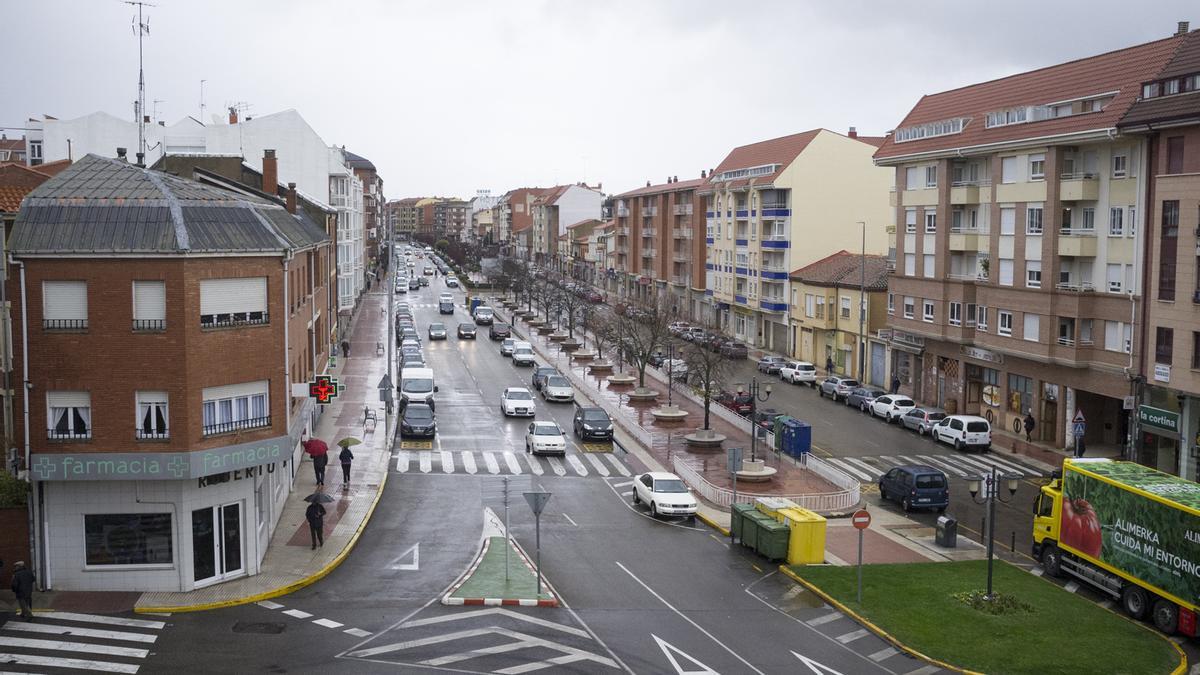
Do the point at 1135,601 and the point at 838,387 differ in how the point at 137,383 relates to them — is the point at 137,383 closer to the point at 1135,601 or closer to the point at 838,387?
the point at 1135,601

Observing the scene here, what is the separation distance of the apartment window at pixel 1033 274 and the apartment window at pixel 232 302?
114 feet

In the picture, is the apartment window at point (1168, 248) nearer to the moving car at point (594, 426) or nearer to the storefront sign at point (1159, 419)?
the storefront sign at point (1159, 419)

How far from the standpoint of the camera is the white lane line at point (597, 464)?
137ft

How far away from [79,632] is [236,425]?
5.85 m

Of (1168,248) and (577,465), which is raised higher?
(1168,248)

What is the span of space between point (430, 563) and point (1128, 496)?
54.1 feet

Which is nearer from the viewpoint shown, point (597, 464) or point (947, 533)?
point (947, 533)

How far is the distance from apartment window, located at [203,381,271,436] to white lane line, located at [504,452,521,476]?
48.3 ft

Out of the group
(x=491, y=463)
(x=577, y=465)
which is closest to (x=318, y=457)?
(x=491, y=463)

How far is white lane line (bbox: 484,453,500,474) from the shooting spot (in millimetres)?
41131

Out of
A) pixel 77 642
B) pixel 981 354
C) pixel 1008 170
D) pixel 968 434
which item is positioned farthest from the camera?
pixel 981 354

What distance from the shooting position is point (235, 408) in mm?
26750

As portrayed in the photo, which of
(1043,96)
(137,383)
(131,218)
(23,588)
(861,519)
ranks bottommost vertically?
(23,588)

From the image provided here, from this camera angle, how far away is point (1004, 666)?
21531 millimetres
